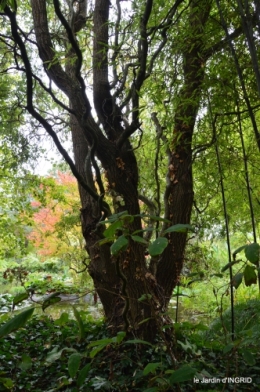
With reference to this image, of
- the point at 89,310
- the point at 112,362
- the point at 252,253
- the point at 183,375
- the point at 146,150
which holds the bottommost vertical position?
the point at 89,310

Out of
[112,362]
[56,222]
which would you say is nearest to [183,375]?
[112,362]

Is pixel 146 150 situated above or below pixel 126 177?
above

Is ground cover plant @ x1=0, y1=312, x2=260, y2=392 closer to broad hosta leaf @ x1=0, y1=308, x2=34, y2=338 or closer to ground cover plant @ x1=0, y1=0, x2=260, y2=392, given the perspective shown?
ground cover plant @ x1=0, y1=0, x2=260, y2=392

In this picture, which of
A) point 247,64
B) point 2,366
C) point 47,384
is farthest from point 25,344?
point 247,64

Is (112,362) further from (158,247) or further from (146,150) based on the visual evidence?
(146,150)

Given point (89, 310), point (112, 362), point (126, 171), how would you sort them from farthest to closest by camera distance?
point (89, 310)
point (126, 171)
point (112, 362)

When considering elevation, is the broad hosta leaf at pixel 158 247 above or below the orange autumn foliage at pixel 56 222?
below

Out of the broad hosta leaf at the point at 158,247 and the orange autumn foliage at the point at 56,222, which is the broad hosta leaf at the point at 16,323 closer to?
the broad hosta leaf at the point at 158,247

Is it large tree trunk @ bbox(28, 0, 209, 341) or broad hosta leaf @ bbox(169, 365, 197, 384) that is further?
large tree trunk @ bbox(28, 0, 209, 341)

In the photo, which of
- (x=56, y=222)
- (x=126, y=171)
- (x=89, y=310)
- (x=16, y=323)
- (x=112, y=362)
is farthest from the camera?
(x=89, y=310)

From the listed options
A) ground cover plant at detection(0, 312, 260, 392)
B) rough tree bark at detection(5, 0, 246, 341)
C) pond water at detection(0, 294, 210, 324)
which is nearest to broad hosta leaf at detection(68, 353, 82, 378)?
ground cover plant at detection(0, 312, 260, 392)

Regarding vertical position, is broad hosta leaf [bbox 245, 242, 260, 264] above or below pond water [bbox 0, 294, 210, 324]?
above

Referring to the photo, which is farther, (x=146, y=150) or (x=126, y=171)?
(x=146, y=150)

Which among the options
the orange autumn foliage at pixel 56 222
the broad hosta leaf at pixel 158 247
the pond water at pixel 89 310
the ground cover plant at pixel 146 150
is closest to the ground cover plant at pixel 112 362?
the ground cover plant at pixel 146 150
